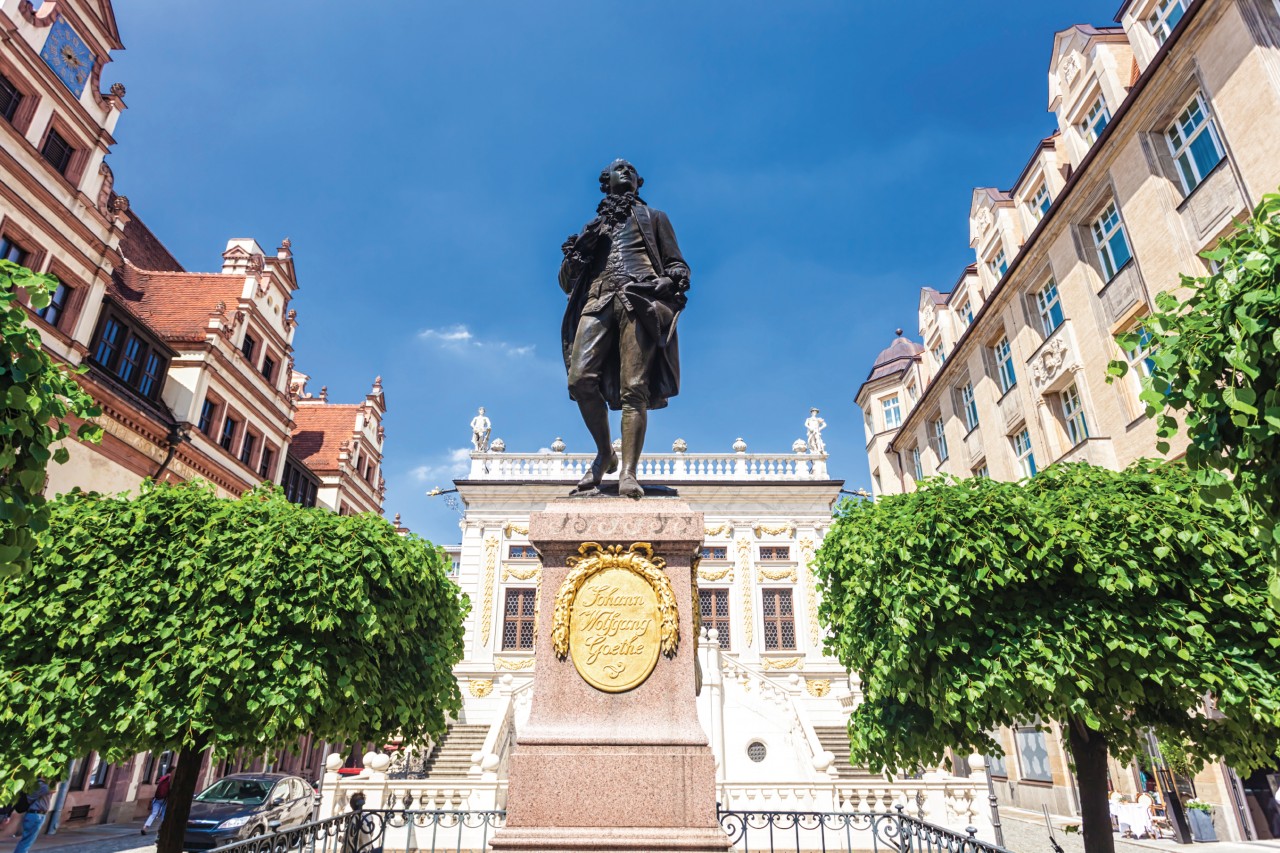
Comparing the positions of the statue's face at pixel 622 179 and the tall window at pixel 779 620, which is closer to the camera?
the statue's face at pixel 622 179

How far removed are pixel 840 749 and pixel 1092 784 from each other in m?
15.5

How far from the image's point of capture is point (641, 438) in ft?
19.5

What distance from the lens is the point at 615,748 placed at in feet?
14.8

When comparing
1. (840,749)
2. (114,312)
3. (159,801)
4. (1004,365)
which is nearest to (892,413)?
(1004,365)

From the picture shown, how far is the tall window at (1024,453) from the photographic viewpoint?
869 inches

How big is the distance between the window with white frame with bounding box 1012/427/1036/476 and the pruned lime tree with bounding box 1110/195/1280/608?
1945 cm

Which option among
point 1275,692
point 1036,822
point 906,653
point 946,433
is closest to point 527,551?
point 946,433

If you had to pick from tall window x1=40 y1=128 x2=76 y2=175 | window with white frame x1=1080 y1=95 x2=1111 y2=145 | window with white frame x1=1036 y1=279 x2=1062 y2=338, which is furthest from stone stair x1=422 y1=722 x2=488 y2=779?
window with white frame x1=1080 y1=95 x2=1111 y2=145

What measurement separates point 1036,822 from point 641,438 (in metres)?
20.1

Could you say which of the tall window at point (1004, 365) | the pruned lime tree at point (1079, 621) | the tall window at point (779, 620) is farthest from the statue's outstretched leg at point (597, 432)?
the tall window at point (779, 620)

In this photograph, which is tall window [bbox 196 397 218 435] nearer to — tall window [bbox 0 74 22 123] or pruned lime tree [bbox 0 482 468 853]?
tall window [bbox 0 74 22 123]

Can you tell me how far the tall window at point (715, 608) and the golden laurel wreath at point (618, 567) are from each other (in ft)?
85.1

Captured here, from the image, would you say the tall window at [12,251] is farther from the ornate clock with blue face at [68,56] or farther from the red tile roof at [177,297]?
the red tile roof at [177,297]

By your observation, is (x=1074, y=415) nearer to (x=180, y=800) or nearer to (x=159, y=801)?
(x=180, y=800)
